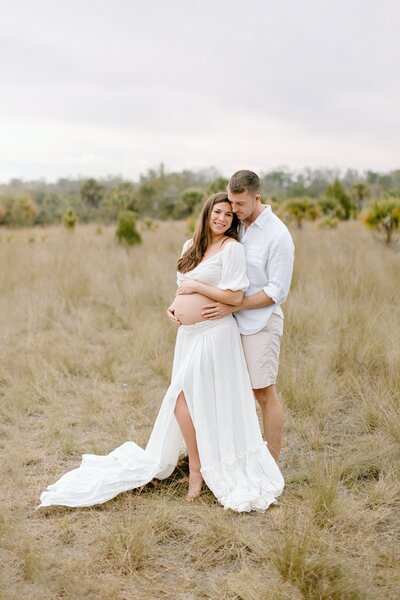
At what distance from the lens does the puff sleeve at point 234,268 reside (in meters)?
4.04

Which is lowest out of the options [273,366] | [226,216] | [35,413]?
[35,413]

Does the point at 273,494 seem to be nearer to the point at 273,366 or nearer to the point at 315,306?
the point at 273,366

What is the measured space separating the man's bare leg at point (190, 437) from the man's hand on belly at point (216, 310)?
0.57m

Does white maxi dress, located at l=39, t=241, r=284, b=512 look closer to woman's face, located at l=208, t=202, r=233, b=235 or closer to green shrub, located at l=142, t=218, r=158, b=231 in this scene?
woman's face, located at l=208, t=202, r=233, b=235

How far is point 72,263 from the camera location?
11992 mm

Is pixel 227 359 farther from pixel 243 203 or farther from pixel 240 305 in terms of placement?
pixel 243 203

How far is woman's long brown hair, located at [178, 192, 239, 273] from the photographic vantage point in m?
4.14

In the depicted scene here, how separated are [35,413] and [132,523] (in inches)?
96.4

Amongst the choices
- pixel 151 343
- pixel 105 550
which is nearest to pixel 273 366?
pixel 105 550

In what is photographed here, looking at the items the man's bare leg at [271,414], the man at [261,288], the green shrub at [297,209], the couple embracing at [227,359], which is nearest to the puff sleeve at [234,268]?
the couple embracing at [227,359]

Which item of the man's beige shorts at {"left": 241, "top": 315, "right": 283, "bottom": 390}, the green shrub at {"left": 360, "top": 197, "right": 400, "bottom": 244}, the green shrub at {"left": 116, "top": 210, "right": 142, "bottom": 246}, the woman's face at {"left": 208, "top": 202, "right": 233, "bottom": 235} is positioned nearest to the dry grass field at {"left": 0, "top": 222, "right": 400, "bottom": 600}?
the man's beige shorts at {"left": 241, "top": 315, "right": 283, "bottom": 390}

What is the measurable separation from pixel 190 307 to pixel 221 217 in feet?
2.01

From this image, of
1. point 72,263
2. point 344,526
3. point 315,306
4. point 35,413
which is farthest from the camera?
point 72,263

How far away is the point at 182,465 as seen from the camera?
4781mm
